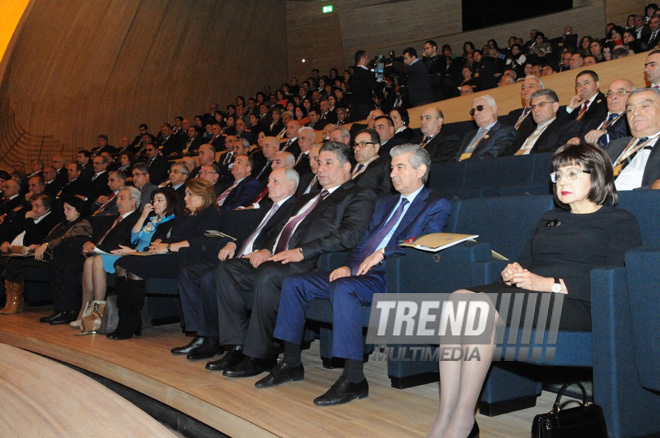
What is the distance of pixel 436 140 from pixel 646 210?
2880 millimetres

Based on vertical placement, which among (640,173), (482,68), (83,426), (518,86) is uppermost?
(482,68)

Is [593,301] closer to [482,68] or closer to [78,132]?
[482,68]

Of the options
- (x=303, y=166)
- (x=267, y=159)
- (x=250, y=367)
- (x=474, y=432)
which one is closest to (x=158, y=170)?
(x=267, y=159)

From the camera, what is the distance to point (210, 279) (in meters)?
3.03

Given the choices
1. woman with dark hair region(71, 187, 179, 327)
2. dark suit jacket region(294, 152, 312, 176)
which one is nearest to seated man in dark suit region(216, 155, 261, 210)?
dark suit jacket region(294, 152, 312, 176)

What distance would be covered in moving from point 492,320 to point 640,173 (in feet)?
4.42

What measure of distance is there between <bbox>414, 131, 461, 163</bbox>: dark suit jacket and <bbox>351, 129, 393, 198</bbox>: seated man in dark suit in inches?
28.5

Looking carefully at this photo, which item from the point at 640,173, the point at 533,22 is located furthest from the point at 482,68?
the point at 640,173

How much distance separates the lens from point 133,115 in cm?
1158

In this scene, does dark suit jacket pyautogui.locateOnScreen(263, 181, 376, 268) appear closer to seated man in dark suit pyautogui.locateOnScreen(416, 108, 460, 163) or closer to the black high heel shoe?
the black high heel shoe

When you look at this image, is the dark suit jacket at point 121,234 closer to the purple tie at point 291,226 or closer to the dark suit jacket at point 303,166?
the purple tie at point 291,226

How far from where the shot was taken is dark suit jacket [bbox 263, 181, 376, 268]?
2777mm

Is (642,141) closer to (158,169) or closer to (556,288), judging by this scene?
(556,288)

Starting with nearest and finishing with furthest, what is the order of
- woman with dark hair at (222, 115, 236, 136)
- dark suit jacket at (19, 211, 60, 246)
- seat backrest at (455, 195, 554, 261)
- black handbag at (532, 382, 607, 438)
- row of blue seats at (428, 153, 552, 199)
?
black handbag at (532, 382, 607, 438) < seat backrest at (455, 195, 554, 261) < row of blue seats at (428, 153, 552, 199) < dark suit jacket at (19, 211, 60, 246) < woman with dark hair at (222, 115, 236, 136)
